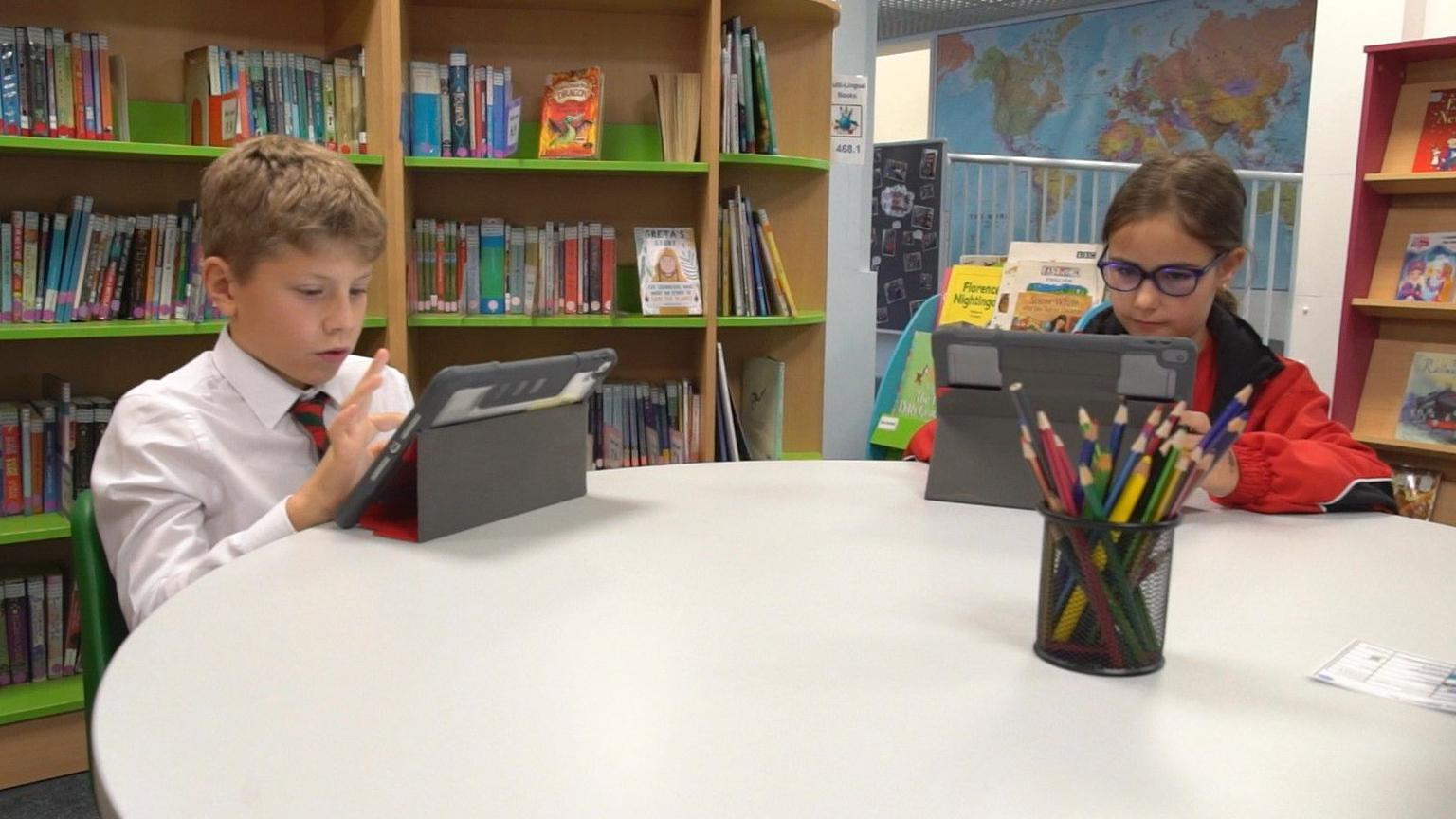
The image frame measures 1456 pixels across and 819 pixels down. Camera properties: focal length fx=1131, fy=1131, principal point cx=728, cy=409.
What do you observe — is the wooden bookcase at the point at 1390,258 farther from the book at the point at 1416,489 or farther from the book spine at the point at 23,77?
the book spine at the point at 23,77

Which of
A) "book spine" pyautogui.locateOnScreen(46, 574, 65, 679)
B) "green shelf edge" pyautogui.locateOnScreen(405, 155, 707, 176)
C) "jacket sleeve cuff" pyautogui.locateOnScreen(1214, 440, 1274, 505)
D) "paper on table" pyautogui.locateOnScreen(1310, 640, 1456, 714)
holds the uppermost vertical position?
"green shelf edge" pyautogui.locateOnScreen(405, 155, 707, 176)

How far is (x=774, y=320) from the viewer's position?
122 inches

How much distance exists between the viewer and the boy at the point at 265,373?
132 centimetres

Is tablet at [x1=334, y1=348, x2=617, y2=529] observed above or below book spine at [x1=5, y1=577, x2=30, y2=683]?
above

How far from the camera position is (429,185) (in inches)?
120

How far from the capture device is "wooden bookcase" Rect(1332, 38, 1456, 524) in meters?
3.62

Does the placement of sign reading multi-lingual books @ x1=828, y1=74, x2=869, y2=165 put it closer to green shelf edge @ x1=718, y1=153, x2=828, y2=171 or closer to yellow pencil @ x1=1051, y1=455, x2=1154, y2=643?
green shelf edge @ x1=718, y1=153, x2=828, y2=171

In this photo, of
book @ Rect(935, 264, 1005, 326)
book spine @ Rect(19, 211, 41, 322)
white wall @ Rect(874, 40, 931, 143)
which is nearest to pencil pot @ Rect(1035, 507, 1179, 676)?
book spine @ Rect(19, 211, 41, 322)

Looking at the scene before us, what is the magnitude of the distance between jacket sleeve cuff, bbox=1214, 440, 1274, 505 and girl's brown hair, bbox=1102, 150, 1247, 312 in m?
0.39

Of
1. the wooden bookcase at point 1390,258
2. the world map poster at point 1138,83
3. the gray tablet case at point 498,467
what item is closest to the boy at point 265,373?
the gray tablet case at point 498,467

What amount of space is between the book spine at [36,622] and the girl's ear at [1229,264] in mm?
2516

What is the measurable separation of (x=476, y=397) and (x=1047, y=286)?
8.93 feet

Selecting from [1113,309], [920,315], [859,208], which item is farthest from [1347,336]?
[1113,309]

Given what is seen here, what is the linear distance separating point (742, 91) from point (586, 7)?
484mm
